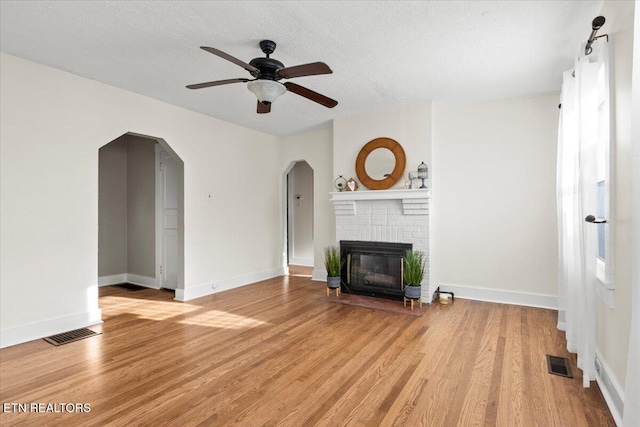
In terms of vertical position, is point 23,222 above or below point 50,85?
below

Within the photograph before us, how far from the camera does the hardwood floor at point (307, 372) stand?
1831 millimetres

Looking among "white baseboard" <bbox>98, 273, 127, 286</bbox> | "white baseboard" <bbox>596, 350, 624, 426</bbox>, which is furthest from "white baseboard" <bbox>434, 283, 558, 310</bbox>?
"white baseboard" <bbox>98, 273, 127, 286</bbox>

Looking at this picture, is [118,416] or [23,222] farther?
[23,222]

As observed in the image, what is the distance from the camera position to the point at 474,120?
14.0ft

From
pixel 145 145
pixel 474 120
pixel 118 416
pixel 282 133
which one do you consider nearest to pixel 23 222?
pixel 118 416

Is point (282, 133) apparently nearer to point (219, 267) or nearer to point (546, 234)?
point (219, 267)

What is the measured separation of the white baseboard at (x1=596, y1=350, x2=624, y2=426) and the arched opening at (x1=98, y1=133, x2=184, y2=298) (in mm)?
4998

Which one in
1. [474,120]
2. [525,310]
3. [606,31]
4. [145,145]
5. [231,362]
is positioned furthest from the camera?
[145,145]

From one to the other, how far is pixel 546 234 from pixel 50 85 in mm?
5754

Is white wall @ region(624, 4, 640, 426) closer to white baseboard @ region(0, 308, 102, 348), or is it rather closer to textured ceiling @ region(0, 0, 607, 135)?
textured ceiling @ region(0, 0, 607, 135)

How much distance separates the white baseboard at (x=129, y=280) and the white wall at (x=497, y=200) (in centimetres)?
441

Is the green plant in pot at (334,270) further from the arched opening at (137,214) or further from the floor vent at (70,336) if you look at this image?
the floor vent at (70,336)

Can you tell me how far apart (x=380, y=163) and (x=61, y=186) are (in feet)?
12.3

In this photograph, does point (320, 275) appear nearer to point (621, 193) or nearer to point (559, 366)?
point (559, 366)
